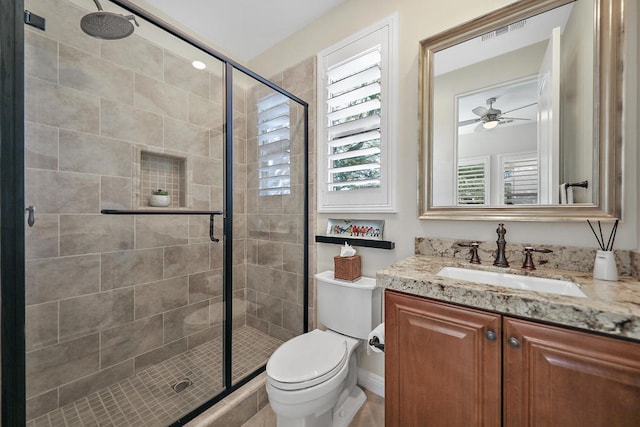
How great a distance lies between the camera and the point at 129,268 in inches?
→ 63.5

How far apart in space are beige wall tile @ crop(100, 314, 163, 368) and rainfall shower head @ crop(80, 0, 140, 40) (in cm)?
174

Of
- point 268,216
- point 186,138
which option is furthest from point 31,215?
point 268,216

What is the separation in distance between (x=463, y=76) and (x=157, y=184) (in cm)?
206

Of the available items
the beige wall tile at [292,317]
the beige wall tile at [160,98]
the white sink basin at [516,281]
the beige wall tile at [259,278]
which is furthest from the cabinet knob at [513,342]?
the beige wall tile at [160,98]

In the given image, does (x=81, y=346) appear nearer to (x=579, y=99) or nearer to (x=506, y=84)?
(x=506, y=84)

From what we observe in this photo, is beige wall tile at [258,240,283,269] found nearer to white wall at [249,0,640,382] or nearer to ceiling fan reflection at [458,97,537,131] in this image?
white wall at [249,0,640,382]

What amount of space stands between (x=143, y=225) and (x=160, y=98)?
0.91 m

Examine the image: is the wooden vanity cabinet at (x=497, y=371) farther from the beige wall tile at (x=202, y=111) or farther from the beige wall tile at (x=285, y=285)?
the beige wall tile at (x=202, y=111)

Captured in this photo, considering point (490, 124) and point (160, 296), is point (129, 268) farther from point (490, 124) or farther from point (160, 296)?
point (490, 124)

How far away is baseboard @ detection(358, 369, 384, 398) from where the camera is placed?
1.54 metres

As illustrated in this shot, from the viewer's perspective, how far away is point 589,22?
1.02 m

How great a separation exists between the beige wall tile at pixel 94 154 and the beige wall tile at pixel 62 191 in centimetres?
6

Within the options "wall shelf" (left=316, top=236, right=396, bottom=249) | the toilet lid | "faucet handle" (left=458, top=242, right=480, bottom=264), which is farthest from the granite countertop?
the toilet lid

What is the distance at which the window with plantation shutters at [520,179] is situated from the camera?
112cm
